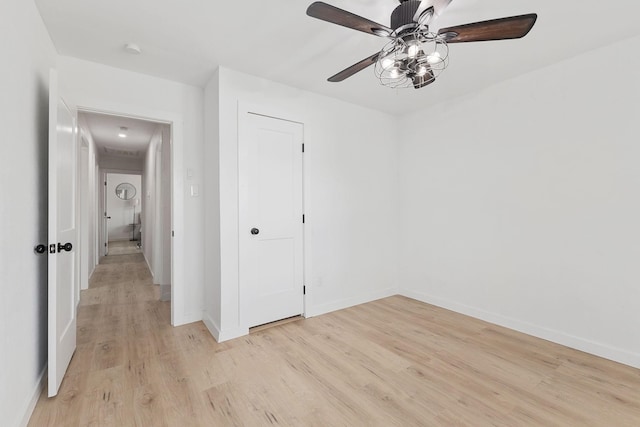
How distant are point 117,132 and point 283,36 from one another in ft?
13.8

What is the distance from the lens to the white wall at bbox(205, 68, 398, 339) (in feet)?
8.98

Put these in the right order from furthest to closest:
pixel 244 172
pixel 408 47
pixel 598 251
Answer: pixel 244 172 → pixel 598 251 → pixel 408 47

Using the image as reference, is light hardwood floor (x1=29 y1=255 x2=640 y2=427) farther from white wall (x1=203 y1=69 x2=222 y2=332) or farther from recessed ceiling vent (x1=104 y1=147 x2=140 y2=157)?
recessed ceiling vent (x1=104 y1=147 x2=140 y2=157)

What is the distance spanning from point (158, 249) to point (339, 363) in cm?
342

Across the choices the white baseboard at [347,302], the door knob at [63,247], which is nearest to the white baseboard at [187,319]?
the white baseboard at [347,302]

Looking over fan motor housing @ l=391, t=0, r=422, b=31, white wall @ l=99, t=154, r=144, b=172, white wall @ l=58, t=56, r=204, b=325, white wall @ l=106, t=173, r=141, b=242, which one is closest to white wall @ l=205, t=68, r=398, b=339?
white wall @ l=58, t=56, r=204, b=325

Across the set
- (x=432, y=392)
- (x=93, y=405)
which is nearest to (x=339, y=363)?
(x=432, y=392)

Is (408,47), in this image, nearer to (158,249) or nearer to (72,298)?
(72,298)

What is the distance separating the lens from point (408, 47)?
5.64ft

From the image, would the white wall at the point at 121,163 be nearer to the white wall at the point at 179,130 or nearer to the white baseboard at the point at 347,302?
the white wall at the point at 179,130

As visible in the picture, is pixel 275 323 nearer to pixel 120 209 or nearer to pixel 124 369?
pixel 124 369

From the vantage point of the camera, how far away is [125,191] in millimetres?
9875

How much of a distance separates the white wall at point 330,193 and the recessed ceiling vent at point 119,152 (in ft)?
16.0

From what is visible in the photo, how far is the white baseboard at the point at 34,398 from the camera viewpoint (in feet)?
5.26
